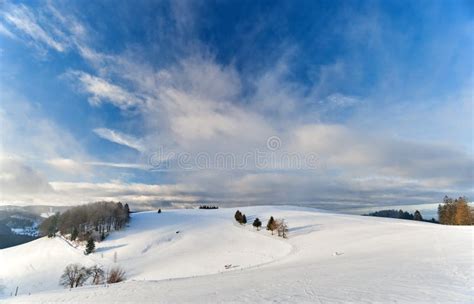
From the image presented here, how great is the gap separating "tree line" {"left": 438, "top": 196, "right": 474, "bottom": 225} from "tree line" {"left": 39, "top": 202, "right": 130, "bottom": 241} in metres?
113

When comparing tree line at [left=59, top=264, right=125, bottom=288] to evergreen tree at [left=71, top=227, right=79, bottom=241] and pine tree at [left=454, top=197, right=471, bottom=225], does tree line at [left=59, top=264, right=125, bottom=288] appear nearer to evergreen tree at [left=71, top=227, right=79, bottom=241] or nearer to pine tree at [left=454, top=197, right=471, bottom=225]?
evergreen tree at [left=71, top=227, right=79, bottom=241]

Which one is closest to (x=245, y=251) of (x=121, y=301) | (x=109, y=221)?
(x=121, y=301)

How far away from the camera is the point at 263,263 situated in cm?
4831

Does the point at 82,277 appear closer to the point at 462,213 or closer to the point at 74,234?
the point at 74,234

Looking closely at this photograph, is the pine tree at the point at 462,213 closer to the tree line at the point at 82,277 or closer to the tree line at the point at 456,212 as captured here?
the tree line at the point at 456,212

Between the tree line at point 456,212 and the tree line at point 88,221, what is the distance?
113 m

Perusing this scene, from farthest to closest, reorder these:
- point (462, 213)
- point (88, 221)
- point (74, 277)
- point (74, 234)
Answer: point (88, 221), point (74, 234), point (462, 213), point (74, 277)

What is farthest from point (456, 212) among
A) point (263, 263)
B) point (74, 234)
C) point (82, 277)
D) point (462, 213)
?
point (74, 234)

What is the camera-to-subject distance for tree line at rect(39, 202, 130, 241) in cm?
9481

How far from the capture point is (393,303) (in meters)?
12.8

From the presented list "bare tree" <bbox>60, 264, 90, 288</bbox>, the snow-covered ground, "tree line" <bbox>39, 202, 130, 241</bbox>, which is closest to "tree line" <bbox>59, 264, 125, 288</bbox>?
"bare tree" <bbox>60, 264, 90, 288</bbox>

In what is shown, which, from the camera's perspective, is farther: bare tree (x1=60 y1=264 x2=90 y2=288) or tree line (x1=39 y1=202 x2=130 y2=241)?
tree line (x1=39 y1=202 x2=130 y2=241)

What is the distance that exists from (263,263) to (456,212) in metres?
72.5

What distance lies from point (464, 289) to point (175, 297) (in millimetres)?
17113
